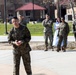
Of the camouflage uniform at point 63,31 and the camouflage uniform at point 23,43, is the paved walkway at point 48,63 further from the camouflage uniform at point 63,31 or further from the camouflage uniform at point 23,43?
the camouflage uniform at point 23,43

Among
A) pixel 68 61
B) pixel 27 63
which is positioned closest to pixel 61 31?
pixel 68 61

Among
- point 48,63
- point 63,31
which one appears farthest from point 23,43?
point 63,31

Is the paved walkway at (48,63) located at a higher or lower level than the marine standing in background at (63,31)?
lower

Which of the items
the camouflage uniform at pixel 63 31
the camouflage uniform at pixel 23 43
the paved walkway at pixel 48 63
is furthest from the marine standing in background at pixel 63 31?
the camouflage uniform at pixel 23 43

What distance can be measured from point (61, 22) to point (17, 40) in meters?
7.35

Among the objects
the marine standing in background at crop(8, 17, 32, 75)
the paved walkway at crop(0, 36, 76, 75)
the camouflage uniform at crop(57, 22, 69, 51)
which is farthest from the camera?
the camouflage uniform at crop(57, 22, 69, 51)

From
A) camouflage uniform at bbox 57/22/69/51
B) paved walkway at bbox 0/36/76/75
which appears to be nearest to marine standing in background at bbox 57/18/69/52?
camouflage uniform at bbox 57/22/69/51

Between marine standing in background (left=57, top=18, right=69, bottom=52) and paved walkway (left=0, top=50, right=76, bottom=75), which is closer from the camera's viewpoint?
paved walkway (left=0, top=50, right=76, bottom=75)

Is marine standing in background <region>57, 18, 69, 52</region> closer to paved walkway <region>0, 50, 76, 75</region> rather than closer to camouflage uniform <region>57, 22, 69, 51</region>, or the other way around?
camouflage uniform <region>57, 22, 69, 51</region>

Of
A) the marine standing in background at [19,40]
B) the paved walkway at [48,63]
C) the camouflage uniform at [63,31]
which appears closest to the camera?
the marine standing in background at [19,40]

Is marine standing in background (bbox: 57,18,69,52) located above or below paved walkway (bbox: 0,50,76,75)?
above

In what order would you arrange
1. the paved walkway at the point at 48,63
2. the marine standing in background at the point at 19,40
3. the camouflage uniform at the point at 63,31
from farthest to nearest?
the camouflage uniform at the point at 63,31, the paved walkway at the point at 48,63, the marine standing in background at the point at 19,40

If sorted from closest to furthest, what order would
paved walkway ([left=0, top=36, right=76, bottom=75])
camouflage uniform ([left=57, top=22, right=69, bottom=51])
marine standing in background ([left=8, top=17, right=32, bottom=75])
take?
marine standing in background ([left=8, top=17, right=32, bottom=75]), paved walkway ([left=0, top=36, right=76, bottom=75]), camouflage uniform ([left=57, top=22, right=69, bottom=51])

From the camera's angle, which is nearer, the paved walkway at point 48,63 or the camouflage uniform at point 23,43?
the camouflage uniform at point 23,43
